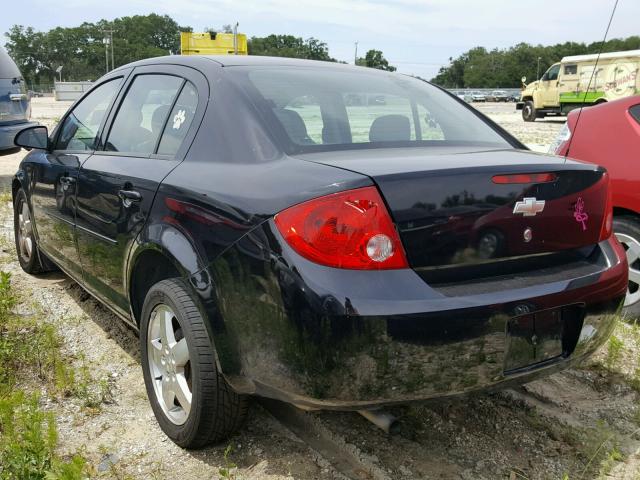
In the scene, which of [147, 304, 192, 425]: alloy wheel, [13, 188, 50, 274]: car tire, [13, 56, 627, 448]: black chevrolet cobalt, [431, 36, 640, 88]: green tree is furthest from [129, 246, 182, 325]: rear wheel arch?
[431, 36, 640, 88]: green tree

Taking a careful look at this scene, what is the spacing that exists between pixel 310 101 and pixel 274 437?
4.81 ft

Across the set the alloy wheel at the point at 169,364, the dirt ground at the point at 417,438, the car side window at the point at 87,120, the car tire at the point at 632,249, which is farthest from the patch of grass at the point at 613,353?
the car side window at the point at 87,120

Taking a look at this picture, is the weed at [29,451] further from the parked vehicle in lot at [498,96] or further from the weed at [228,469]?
the parked vehicle in lot at [498,96]

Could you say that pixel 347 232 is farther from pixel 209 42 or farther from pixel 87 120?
pixel 209 42

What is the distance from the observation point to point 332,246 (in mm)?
1948

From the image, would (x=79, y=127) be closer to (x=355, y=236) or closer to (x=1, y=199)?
(x=355, y=236)

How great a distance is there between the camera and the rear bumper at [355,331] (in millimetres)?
1903

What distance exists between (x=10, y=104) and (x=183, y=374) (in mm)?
6925

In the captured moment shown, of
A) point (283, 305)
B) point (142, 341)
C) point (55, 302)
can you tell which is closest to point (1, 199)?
point (55, 302)

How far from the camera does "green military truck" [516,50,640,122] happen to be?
78.0ft

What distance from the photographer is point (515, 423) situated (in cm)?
283

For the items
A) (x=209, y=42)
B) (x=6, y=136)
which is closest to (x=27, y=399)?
(x=6, y=136)

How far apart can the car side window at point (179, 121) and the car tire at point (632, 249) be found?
2866 millimetres

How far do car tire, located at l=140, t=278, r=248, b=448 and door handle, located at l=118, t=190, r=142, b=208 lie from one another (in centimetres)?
42
